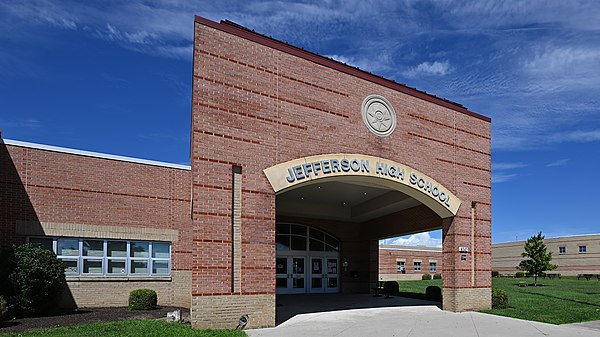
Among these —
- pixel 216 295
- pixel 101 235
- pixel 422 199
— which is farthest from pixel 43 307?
pixel 422 199

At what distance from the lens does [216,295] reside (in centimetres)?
1230

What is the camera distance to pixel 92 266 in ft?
57.9

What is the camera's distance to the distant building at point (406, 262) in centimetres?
5462

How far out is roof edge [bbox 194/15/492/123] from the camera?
44.5 ft

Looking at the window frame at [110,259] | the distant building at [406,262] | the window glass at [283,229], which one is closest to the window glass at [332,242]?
the window glass at [283,229]

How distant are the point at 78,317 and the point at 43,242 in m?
4.02

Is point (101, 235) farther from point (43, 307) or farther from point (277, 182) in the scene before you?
point (277, 182)

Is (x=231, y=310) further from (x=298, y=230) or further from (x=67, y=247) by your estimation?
(x=298, y=230)

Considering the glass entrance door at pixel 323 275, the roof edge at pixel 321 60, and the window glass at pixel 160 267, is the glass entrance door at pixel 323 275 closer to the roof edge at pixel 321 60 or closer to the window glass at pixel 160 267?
the window glass at pixel 160 267

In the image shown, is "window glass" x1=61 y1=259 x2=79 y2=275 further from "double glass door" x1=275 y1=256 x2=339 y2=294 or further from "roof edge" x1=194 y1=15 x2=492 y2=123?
"double glass door" x1=275 y1=256 x2=339 y2=294

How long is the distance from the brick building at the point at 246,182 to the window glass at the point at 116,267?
0.13ft

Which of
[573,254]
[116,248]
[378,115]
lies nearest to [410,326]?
[378,115]

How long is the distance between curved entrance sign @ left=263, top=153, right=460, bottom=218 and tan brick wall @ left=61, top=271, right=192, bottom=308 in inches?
319

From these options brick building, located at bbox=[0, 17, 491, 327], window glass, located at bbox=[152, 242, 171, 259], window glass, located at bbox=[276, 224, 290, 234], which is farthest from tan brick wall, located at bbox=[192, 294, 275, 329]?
window glass, located at bbox=[276, 224, 290, 234]
